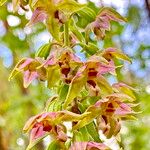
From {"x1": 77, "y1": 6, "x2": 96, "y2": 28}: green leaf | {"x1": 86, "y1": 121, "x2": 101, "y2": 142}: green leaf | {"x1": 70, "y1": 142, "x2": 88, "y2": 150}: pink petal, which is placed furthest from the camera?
{"x1": 77, "y1": 6, "x2": 96, "y2": 28}: green leaf

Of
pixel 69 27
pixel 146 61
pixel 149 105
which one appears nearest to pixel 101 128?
pixel 69 27

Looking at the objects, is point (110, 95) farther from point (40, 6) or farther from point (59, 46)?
point (40, 6)

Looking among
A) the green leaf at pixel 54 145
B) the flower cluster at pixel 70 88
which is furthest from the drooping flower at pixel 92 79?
the green leaf at pixel 54 145

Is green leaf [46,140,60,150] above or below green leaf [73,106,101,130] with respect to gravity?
below

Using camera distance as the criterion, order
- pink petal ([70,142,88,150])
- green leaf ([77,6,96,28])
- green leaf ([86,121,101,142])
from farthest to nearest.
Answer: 1. green leaf ([77,6,96,28])
2. green leaf ([86,121,101,142])
3. pink petal ([70,142,88,150])

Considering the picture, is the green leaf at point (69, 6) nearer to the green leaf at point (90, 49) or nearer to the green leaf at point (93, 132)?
the green leaf at point (90, 49)

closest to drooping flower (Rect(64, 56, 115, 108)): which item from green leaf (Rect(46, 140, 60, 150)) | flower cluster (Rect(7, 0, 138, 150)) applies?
flower cluster (Rect(7, 0, 138, 150))

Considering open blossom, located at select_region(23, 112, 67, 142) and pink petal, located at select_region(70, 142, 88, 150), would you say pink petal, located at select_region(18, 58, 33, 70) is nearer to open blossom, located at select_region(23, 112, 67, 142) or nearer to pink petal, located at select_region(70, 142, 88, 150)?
open blossom, located at select_region(23, 112, 67, 142)

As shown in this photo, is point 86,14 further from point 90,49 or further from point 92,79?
point 92,79
